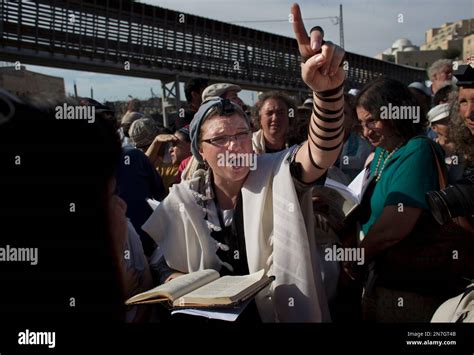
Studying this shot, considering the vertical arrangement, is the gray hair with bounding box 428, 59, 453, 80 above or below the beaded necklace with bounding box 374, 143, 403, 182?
above

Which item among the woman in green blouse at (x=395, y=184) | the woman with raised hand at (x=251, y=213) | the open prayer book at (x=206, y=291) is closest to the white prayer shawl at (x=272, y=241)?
the woman with raised hand at (x=251, y=213)

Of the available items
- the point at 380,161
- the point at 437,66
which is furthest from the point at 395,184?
the point at 437,66

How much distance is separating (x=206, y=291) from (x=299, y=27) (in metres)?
1.14

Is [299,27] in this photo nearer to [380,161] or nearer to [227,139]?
[227,139]

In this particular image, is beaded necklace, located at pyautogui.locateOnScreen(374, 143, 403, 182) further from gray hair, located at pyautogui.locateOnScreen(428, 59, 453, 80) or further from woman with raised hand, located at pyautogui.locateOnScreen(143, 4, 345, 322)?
gray hair, located at pyautogui.locateOnScreen(428, 59, 453, 80)

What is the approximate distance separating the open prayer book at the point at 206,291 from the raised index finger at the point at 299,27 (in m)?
1.02

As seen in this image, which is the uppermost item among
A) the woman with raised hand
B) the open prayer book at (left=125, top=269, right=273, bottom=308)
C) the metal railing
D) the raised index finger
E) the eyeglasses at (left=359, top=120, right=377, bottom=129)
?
the metal railing

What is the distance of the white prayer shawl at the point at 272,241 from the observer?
240cm

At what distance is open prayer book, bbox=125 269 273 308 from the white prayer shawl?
12 cm

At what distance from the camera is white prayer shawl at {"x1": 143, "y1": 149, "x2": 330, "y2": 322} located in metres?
2.40

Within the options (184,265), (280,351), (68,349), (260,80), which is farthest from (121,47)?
(280,351)

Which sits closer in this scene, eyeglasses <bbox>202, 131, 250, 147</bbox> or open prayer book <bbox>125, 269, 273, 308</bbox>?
open prayer book <bbox>125, 269, 273, 308</bbox>

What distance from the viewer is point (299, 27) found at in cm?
209

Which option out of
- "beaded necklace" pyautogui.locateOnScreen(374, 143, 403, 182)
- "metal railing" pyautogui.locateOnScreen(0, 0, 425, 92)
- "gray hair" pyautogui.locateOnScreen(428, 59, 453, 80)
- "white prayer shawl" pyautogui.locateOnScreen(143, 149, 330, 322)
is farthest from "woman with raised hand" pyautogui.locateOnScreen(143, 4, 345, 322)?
"gray hair" pyautogui.locateOnScreen(428, 59, 453, 80)
